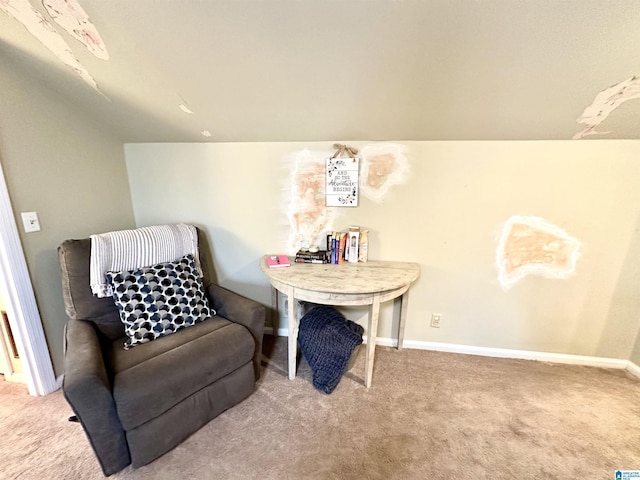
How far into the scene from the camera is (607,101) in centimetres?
145

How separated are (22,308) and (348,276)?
1950 millimetres

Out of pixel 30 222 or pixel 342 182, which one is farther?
pixel 342 182

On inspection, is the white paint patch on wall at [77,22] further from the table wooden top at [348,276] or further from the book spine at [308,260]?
the book spine at [308,260]

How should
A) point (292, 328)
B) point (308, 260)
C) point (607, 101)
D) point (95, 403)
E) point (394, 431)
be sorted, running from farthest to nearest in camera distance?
point (308, 260)
point (292, 328)
point (394, 431)
point (607, 101)
point (95, 403)

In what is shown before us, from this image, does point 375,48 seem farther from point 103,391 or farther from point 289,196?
point 103,391

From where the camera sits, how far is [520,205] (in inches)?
75.9

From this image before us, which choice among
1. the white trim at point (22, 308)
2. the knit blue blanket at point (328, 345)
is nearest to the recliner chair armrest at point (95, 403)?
the white trim at point (22, 308)

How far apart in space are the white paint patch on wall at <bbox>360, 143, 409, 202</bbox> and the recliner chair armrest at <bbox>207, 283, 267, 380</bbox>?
44.6 inches

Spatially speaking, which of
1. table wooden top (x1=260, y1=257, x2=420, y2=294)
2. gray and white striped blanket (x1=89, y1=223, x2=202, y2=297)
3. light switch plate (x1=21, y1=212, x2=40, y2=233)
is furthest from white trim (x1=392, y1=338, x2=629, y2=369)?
light switch plate (x1=21, y1=212, x2=40, y2=233)

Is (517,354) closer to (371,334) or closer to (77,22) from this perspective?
(371,334)

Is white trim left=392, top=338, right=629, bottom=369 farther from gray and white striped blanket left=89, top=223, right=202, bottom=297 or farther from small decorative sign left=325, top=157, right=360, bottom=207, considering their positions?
gray and white striped blanket left=89, top=223, right=202, bottom=297

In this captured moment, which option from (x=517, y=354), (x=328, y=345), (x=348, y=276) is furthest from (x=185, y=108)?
(x=517, y=354)

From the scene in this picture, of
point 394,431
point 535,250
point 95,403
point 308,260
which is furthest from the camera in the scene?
point 308,260

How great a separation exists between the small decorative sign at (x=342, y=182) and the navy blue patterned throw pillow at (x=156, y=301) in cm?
116
